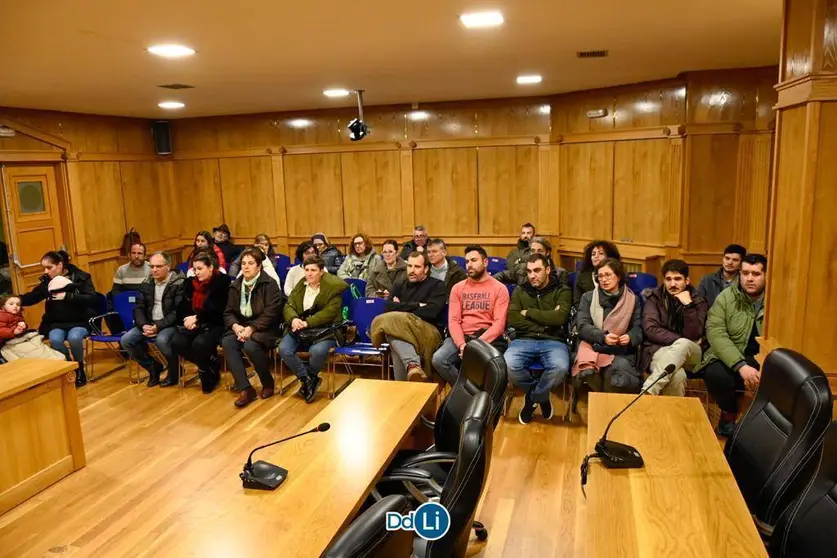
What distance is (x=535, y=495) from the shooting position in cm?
369

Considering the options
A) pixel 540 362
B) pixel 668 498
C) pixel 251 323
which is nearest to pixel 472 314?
pixel 540 362

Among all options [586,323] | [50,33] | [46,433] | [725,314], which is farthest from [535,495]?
[50,33]

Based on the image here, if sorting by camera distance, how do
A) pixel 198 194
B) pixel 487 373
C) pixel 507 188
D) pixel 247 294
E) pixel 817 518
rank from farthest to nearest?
pixel 198 194 → pixel 507 188 → pixel 247 294 → pixel 487 373 → pixel 817 518

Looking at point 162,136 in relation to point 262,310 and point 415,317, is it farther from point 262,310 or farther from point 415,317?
point 415,317

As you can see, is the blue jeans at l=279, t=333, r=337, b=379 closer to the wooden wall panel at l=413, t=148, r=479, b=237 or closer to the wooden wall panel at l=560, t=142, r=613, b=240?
the wooden wall panel at l=413, t=148, r=479, b=237

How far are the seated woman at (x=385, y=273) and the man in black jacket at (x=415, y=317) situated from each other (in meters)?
0.85

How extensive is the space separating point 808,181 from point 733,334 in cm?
167

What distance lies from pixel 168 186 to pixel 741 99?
7.59m

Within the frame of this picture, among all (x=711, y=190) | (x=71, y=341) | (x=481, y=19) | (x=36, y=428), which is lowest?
(x=36, y=428)

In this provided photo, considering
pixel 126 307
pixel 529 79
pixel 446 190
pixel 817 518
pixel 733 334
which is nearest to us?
pixel 817 518

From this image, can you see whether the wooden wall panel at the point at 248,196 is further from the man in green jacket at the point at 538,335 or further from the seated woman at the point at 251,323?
the man in green jacket at the point at 538,335

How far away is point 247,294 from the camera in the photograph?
5.59 meters

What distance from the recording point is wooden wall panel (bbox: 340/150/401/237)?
28.5ft

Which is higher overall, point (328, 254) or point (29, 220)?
point (29, 220)
